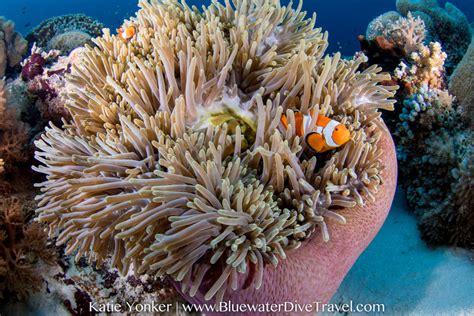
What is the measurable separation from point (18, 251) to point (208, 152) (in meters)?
1.78

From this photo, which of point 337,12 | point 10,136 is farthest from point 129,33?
point 337,12

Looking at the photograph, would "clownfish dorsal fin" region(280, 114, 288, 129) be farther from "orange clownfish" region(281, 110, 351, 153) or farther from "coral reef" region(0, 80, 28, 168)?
"coral reef" region(0, 80, 28, 168)

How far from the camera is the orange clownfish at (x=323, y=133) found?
1.98 meters

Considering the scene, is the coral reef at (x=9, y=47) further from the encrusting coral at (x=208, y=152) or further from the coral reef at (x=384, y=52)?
the coral reef at (x=384, y=52)

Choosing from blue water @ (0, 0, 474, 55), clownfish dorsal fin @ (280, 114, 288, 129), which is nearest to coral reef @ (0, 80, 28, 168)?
clownfish dorsal fin @ (280, 114, 288, 129)

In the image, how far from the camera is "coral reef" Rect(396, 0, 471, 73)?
6.04 metres

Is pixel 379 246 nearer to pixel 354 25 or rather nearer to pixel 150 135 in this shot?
pixel 150 135

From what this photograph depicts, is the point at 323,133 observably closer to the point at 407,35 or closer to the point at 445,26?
the point at 407,35

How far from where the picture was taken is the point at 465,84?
384 cm

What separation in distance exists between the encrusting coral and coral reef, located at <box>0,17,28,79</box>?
4876 millimetres

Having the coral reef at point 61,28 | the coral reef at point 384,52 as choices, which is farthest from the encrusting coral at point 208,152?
the coral reef at point 61,28

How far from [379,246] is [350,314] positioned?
722mm

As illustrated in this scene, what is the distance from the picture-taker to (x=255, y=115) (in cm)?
236

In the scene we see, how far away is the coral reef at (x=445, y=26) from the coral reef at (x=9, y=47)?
6.77 m
